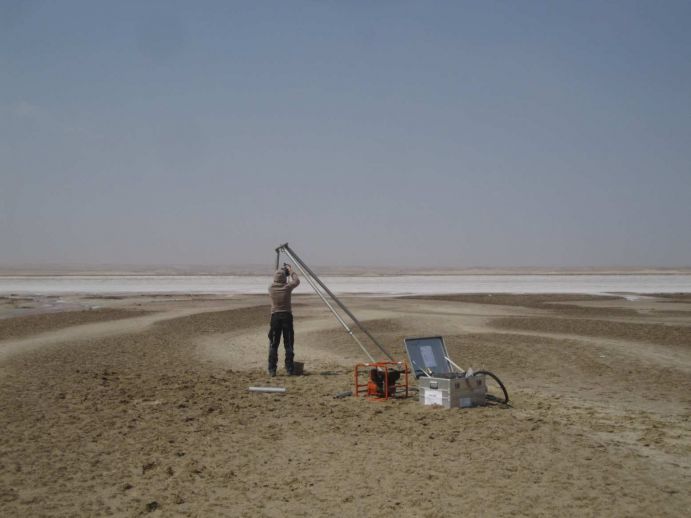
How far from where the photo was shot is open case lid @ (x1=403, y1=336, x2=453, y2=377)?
10891 millimetres

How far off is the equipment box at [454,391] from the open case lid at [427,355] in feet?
1.75

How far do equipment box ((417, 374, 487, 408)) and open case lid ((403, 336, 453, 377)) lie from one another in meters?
0.53

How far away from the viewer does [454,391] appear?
991 centimetres

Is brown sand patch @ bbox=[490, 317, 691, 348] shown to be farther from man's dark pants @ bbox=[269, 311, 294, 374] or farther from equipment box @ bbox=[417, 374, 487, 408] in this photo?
man's dark pants @ bbox=[269, 311, 294, 374]

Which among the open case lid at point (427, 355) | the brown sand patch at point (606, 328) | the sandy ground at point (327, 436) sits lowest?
the sandy ground at point (327, 436)

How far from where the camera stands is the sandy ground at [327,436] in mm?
6219

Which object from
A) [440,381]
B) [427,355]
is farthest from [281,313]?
[440,381]

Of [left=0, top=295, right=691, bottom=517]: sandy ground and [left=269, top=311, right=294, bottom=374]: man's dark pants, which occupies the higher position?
[left=269, top=311, right=294, bottom=374]: man's dark pants

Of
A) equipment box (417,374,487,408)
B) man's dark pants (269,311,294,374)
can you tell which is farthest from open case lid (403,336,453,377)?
man's dark pants (269,311,294,374)

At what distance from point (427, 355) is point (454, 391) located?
136 centimetres

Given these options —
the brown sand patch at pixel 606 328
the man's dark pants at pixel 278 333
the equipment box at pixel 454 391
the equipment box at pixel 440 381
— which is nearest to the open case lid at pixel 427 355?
the equipment box at pixel 440 381

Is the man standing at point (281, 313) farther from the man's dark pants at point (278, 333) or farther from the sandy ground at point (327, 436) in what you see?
the sandy ground at point (327, 436)

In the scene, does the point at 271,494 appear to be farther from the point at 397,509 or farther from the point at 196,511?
the point at 397,509

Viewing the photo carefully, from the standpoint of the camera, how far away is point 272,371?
512 inches
